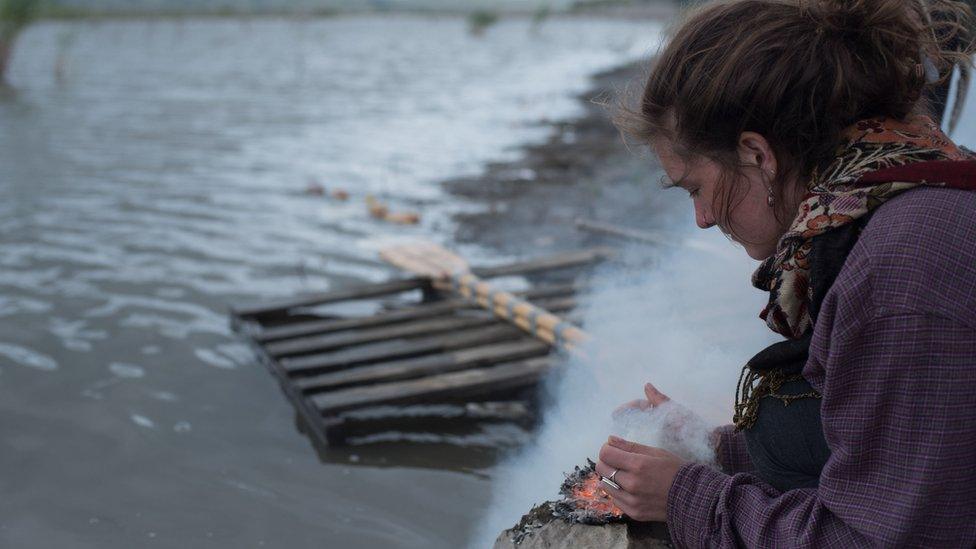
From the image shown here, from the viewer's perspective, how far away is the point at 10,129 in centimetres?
1234

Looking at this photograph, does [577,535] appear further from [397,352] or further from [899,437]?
[397,352]

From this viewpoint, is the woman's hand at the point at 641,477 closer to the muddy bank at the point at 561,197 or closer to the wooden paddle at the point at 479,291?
the wooden paddle at the point at 479,291

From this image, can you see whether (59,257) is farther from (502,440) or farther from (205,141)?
(205,141)

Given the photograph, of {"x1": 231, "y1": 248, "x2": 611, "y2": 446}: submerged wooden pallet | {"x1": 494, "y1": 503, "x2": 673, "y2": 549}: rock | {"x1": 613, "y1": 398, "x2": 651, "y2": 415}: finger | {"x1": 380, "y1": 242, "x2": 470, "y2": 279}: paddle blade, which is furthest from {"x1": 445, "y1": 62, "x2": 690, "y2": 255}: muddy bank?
{"x1": 494, "y1": 503, "x2": 673, "y2": 549}: rock

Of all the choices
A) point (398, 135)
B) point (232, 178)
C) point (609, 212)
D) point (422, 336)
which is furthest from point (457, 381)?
point (398, 135)

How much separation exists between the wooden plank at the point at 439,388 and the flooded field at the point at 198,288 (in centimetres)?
20

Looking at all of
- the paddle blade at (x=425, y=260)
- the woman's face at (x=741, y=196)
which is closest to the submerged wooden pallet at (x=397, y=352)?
the paddle blade at (x=425, y=260)

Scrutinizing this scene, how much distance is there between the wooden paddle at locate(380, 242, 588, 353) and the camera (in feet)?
14.3

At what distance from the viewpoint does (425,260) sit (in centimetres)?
572

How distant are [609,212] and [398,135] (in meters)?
5.60

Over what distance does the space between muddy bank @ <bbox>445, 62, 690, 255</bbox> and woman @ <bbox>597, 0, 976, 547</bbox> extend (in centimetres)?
360

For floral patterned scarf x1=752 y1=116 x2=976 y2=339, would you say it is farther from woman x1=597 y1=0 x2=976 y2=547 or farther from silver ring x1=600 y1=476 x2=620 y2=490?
silver ring x1=600 y1=476 x2=620 y2=490

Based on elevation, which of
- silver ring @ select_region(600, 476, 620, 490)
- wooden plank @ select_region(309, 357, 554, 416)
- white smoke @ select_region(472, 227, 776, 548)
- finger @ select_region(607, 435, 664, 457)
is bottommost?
wooden plank @ select_region(309, 357, 554, 416)

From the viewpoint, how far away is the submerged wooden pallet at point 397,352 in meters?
4.07
